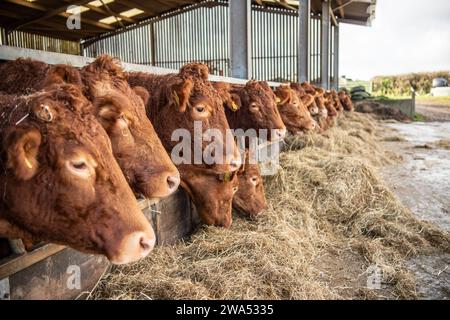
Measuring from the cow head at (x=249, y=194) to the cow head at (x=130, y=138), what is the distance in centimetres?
191

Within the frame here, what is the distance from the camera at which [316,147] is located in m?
7.70

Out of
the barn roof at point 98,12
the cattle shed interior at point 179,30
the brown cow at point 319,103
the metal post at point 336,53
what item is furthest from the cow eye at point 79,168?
the metal post at point 336,53

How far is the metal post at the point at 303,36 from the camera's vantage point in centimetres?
1194

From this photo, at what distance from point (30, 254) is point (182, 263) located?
1251mm

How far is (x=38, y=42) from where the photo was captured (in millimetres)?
18812

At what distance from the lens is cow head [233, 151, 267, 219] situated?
15.1 ft

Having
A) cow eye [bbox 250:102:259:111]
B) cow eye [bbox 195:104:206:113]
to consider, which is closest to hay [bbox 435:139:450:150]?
cow eye [bbox 250:102:259:111]

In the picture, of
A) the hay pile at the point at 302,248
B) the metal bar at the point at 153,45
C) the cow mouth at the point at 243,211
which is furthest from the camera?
the metal bar at the point at 153,45

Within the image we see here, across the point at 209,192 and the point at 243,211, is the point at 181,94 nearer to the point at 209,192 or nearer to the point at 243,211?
the point at 209,192

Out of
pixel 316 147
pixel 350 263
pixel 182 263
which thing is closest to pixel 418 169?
pixel 316 147

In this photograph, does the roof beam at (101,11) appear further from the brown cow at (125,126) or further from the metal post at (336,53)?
the brown cow at (125,126)

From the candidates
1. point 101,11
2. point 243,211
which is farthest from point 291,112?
point 101,11

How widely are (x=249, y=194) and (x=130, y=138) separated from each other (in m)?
2.18
